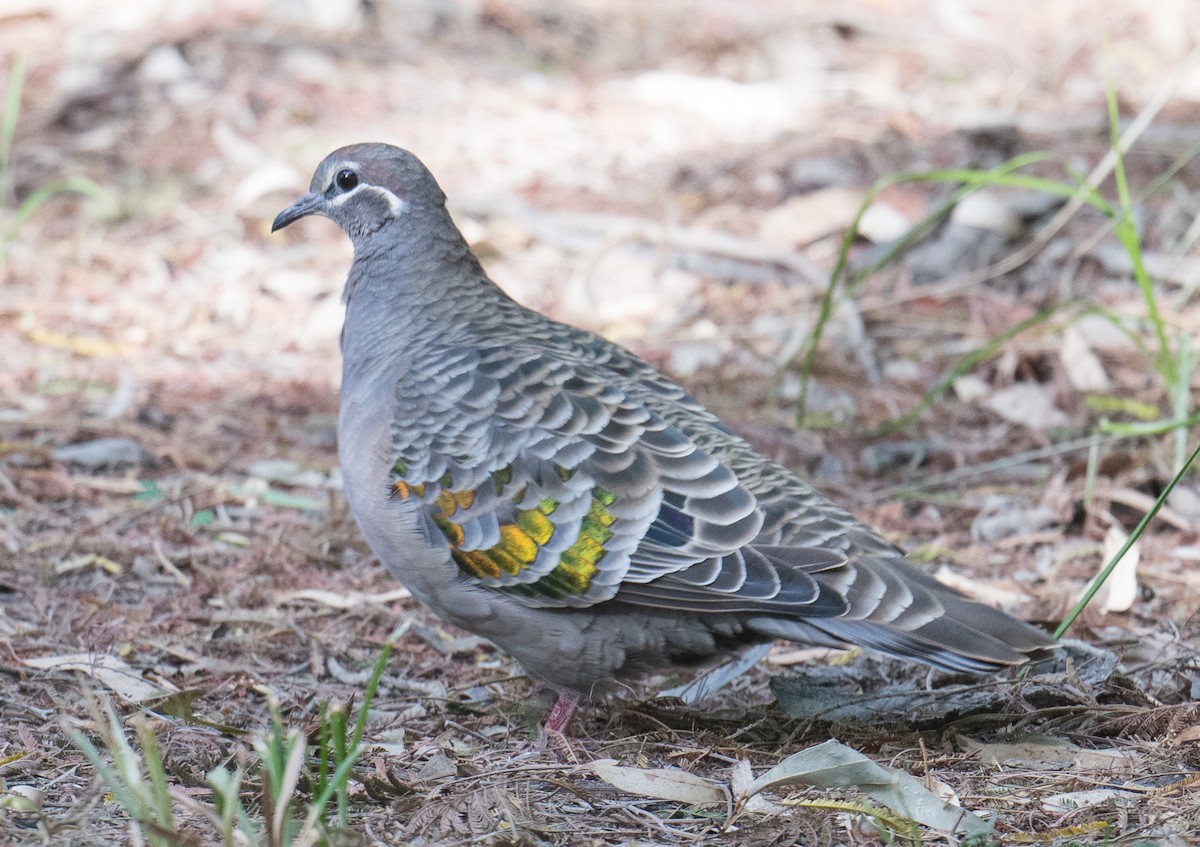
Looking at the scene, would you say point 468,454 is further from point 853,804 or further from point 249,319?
point 249,319

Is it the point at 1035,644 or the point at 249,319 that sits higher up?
the point at 1035,644

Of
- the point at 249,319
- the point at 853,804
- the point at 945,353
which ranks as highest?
the point at 853,804

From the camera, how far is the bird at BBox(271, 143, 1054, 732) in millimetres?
3398

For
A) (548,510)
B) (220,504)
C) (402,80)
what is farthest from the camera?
(402,80)

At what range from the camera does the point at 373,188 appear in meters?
4.49

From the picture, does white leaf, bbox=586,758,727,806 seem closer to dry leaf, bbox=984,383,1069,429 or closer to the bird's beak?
the bird's beak

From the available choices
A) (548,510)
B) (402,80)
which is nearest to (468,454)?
(548,510)

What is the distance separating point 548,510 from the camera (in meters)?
3.63

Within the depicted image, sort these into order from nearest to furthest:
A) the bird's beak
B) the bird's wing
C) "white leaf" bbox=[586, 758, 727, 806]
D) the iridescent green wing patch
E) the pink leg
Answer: "white leaf" bbox=[586, 758, 727, 806]
the bird's wing
the iridescent green wing patch
the pink leg
the bird's beak

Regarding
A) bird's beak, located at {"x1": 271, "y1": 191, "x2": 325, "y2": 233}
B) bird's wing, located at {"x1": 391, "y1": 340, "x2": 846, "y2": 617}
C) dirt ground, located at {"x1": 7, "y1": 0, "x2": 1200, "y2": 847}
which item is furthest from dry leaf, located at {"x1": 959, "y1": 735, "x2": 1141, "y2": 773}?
bird's beak, located at {"x1": 271, "y1": 191, "x2": 325, "y2": 233}

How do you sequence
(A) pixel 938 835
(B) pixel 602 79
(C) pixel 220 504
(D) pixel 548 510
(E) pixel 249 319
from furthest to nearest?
(B) pixel 602 79 < (E) pixel 249 319 < (C) pixel 220 504 < (D) pixel 548 510 < (A) pixel 938 835

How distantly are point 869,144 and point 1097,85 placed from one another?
250cm

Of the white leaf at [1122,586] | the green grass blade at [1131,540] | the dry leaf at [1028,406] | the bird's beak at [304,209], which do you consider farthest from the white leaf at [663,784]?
the dry leaf at [1028,406]

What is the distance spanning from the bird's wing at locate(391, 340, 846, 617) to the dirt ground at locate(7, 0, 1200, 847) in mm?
408
